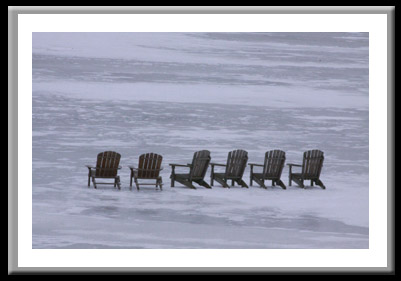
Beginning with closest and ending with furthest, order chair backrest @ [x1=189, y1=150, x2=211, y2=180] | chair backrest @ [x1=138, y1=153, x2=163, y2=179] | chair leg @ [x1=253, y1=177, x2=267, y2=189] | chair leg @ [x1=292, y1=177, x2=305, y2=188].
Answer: chair backrest @ [x1=138, y1=153, x2=163, y2=179], chair backrest @ [x1=189, y1=150, x2=211, y2=180], chair leg @ [x1=253, y1=177, x2=267, y2=189], chair leg @ [x1=292, y1=177, x2=305, y2=188]

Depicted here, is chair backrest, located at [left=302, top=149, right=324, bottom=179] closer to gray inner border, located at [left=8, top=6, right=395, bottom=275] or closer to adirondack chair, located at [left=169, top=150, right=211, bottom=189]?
adirondack chair, located at [left=169, top=150, right=211, bottom=189]

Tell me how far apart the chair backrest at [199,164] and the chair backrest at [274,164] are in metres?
1.00

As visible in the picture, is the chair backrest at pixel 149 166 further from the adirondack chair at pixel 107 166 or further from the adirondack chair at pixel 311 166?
the adirondack chair at pixel 311 166

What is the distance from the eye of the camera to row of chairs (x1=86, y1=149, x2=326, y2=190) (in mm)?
13891

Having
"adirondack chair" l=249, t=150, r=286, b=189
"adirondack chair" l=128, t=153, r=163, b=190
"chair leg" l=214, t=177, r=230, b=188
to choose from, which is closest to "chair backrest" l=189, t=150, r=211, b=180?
"chair leg" l=214, t=177, r=230, b=188

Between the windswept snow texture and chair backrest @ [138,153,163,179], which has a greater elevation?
the windswept snow texture

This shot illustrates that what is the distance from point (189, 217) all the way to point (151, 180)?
10.9ft

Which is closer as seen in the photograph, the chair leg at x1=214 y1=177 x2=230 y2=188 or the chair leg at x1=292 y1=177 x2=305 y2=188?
the chair leg at x1=214 y1=177 x2=230 y2=188

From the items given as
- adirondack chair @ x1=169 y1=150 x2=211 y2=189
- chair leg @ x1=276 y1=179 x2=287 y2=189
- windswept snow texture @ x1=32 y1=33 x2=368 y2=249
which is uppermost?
windswept snow texture @ x1=32 y1=33 x2=368 y2=249

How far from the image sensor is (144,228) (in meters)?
11.2

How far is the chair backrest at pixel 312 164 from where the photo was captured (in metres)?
14.5

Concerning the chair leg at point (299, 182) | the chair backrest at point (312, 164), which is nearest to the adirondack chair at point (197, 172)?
the chair leg at point (299, 182)

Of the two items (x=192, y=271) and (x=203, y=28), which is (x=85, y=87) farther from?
(x=192, y=271)

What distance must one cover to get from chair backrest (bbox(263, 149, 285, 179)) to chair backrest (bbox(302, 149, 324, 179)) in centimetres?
42
